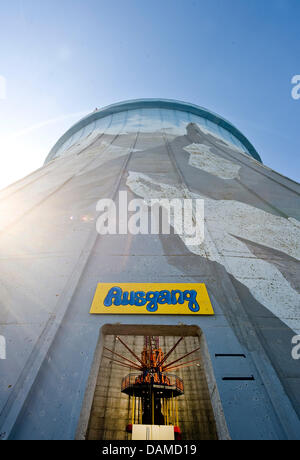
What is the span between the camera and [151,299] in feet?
7.39

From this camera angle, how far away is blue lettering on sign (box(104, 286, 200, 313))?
2195 mm

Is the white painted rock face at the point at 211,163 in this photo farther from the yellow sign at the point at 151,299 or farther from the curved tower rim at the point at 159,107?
the curved tower rim at the point at 159,107

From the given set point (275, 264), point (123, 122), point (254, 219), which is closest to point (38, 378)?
point (275, 264)

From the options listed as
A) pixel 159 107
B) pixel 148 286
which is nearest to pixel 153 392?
pixel 148 286

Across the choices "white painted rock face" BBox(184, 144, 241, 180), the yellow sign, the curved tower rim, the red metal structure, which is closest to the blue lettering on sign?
the yellow sign

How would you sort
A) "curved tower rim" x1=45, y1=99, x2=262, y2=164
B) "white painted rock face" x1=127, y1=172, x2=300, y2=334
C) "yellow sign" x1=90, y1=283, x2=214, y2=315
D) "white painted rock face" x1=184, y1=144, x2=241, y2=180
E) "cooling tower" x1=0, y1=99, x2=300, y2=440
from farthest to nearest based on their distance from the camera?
"curved tower rim" x1=45, y1=99, x2=262, y2=164 → "white painted rock face" x1=184, y1=144, x2=241, y2=180 → "white painted rock face" x1=127, y1=172, x2=300, y2=334 → "yellow sign" x1=90, y1=283, x2=214, y2=315 → "cooling tower" x1=0, y1=99, x2=300, y2=440

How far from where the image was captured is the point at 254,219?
12.3 feet

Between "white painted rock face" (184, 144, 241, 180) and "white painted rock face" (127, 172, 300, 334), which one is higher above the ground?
"white painted rock face" (184, 144, 241, 180)

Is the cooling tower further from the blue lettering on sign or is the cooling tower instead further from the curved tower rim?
the curved tower rim

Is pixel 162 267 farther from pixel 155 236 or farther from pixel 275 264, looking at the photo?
pixel 275 264

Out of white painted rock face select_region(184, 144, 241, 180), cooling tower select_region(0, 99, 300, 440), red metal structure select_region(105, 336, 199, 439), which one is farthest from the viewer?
red metal structure select_region(105, 336, 199, 439)

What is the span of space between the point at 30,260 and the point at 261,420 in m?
3.13

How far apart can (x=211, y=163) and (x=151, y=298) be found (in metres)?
4.93

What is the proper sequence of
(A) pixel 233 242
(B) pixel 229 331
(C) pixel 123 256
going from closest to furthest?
(B) pixel 229 331 → (C) pixel 123 256 → (A) pixel 233 242
